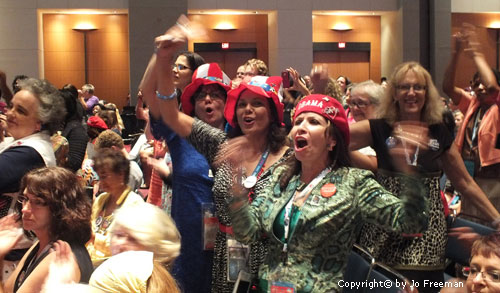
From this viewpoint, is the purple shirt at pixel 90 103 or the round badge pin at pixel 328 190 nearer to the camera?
the round badge pin at pixel 328 190

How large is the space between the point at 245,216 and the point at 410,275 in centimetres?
114

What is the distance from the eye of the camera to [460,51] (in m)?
4.05

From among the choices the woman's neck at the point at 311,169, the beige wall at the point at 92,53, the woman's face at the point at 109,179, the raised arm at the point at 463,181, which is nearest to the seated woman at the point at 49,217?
the woman's neck at the point at 311,169

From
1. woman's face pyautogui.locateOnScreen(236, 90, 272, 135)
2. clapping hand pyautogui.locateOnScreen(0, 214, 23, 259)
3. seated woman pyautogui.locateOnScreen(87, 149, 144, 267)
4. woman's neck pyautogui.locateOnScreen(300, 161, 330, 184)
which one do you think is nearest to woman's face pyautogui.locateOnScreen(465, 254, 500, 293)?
woman's neck pyautogui.locateOnScreen(300, 161, 330, 184)

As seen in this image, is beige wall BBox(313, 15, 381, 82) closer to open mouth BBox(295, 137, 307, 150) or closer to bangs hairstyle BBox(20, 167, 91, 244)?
bangs hairstyle BBox(20, 167, 91, 244)

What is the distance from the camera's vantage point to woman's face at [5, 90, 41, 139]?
396cm

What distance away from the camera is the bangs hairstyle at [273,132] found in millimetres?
3405

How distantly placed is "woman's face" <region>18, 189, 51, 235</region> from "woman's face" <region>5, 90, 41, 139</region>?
88 centimetres

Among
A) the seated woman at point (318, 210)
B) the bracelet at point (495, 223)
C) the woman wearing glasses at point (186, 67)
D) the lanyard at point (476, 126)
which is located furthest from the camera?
the lanyard at point (476, 126)

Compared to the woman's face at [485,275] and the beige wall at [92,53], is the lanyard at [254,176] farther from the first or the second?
the beige wall at [92,53]

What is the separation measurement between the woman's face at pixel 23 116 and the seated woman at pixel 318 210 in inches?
65.5

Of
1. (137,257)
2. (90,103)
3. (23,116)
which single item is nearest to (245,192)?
(137,257)

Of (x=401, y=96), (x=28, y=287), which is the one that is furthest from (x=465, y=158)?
(x=28, y=287)

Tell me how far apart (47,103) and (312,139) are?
6.32 feet
